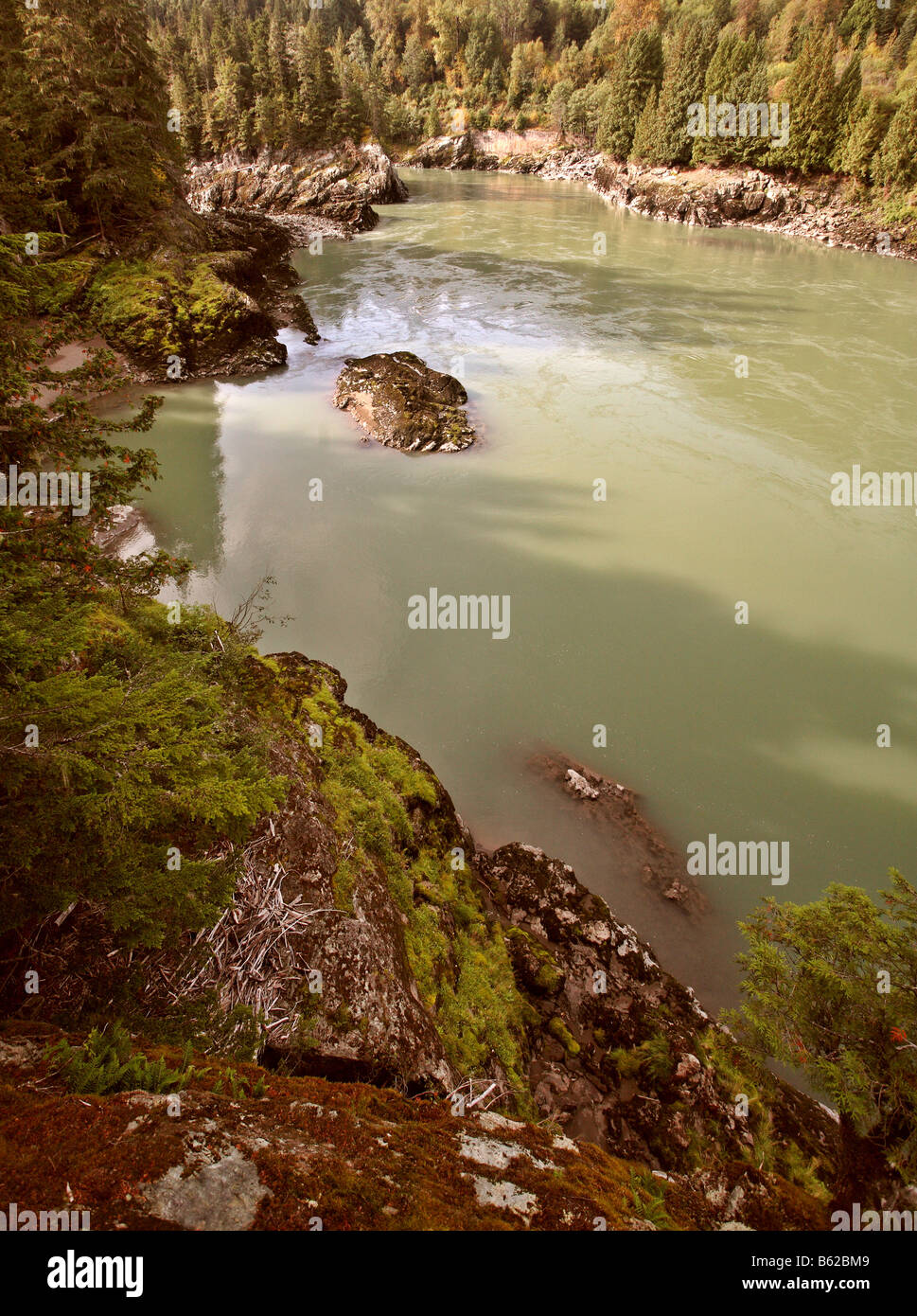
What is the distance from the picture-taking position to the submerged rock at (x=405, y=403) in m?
13.8

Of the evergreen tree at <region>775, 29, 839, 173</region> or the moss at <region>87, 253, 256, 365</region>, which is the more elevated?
the evergreen tree at <region>775, 29, 839, 173</region>

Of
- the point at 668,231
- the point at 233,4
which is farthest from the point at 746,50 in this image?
the point at 233,4

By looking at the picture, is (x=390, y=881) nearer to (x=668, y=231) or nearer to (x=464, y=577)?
(x=464, y=577)

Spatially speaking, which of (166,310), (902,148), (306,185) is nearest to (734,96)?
(902,148)

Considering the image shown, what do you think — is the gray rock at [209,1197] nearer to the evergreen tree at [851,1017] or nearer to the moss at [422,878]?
the moss at [422,878]

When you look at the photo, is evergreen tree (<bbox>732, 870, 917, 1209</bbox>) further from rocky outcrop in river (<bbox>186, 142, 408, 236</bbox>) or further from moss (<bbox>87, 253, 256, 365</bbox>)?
rocky outcrop in river (<bbox>186, 142, 408, 236</bbox>)

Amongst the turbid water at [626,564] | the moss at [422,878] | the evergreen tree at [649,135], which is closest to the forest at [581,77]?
the evergreen tree at [649,135]

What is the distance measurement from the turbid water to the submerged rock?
0.51 m

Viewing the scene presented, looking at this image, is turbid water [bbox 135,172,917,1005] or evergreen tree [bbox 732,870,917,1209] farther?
turbid water [bbox 135,172,917,1005]

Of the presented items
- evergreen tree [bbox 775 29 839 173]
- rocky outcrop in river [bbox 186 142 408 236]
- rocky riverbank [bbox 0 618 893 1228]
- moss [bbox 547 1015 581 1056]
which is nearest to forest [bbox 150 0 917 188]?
evergreen tree [bbox 775 29 839 173]

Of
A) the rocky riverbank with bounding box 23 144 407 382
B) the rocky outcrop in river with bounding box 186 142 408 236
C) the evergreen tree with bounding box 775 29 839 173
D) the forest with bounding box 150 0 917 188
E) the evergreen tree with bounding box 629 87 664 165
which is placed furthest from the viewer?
the evergreen tree with bounding box 629 87 664 165

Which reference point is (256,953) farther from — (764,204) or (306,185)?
(306,185)

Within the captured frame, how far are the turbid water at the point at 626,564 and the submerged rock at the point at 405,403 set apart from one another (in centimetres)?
51

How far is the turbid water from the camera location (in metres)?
7.01
